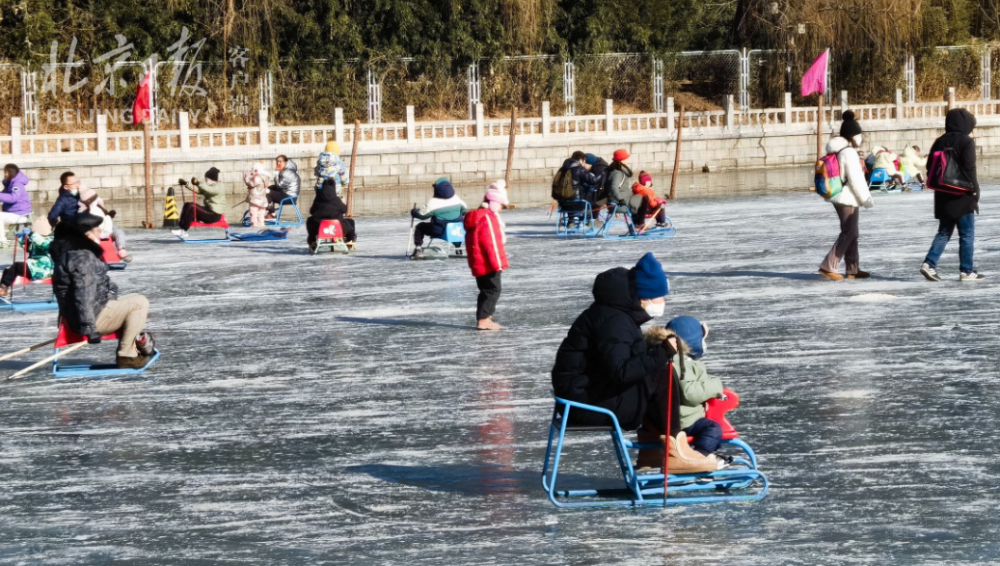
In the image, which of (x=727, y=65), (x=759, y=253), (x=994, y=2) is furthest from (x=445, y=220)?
(x=994, y=2)

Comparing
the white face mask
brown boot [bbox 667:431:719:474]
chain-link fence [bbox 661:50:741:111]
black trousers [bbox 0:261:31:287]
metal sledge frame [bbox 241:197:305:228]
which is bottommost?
brown boot [bbox 667:431:719:474]

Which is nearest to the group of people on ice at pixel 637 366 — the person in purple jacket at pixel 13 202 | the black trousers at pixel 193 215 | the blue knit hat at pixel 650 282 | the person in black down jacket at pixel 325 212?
the blue knit hat at pixel 650 282

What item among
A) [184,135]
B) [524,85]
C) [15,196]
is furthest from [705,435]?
[524,85]

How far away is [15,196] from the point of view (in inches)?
766

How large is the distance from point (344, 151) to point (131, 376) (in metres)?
26.0

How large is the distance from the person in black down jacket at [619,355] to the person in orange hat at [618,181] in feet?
42.8

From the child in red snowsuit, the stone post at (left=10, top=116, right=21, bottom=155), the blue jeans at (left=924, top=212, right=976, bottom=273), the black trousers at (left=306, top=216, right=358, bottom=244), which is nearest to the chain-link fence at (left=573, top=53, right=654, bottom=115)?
the stone post at (left=10, top=116, right=21, bottom=155)

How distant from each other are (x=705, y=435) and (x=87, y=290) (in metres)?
4.80

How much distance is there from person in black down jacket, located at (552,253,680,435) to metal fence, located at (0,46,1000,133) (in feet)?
104

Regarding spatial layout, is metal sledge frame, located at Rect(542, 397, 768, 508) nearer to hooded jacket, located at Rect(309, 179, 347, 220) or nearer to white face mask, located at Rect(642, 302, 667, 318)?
white face mask, located at Rect(642, 302, 667, 318)

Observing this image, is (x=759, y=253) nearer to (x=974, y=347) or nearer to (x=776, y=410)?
(x=974, y=347)

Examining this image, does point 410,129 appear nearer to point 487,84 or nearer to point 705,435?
point 487,84

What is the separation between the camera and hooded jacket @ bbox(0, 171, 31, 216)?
63.4 ft

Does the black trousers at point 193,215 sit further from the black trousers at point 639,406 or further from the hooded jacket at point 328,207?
the black trousers at point 639,406
